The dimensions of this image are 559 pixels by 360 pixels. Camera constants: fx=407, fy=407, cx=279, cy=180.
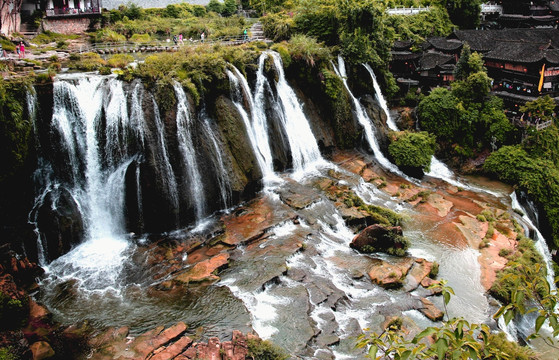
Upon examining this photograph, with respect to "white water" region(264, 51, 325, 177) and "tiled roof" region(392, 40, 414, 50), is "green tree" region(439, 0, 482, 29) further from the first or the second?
"white water" region(264, 51, 325, 177)

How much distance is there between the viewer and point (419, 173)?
32750 mm

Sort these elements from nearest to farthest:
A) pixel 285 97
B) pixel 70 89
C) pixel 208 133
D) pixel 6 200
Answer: pixel 6 200, pixel 70 89, pixel 208 133, pixel 285 97

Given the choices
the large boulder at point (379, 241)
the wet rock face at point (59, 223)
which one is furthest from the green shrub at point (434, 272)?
the wet rock face at point (59, 223)

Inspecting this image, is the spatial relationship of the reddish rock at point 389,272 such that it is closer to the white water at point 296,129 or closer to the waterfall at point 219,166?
the waterfall at point 219,166

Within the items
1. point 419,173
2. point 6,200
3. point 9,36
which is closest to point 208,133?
point 6,200

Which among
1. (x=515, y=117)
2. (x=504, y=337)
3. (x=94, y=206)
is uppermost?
(x=515, y=117)

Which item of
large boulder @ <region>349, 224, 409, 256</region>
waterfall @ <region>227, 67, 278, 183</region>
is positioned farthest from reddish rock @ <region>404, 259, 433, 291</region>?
waterfall @ <region>227, 67, 278, 183</region>

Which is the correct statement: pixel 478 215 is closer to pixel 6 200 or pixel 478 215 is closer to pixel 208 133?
pixel 208 133

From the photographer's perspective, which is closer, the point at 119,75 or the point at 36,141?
the point at 36,141

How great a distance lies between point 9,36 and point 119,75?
643 inches

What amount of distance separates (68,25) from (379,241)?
36.8 metres

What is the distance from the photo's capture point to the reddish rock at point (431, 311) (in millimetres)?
17141

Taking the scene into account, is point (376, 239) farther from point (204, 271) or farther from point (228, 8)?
point (228, 8)

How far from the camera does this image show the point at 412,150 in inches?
1291
